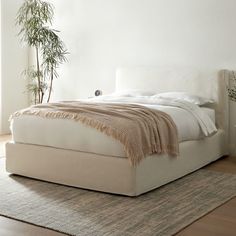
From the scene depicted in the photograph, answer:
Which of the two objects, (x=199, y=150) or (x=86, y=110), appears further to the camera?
(x=199, y=150)

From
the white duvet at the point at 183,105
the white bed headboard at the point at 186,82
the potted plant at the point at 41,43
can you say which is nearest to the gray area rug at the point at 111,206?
the white duvet at the point at 183,105

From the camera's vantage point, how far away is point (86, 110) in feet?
13.3

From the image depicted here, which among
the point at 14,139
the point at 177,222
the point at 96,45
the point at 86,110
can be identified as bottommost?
the point at 177,222

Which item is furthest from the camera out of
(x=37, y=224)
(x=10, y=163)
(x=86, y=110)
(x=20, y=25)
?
(x=20, y=25)

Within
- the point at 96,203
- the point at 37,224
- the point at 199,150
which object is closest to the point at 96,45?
the point at 199,150

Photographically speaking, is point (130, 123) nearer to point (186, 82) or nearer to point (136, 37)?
point (186, 82)

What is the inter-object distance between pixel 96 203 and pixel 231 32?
102 inches

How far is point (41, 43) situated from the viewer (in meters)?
6.35

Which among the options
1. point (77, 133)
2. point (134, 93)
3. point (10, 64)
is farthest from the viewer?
point (10, 64)

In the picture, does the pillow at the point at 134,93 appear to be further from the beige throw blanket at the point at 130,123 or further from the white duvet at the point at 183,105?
the beige throw blanket at the point at 130,123

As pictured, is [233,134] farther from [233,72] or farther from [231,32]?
[231,32]

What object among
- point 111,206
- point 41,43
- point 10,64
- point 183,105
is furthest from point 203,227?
point 10,64

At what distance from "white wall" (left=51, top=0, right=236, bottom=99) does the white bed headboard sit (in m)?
0.17

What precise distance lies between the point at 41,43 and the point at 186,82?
2.08 m
